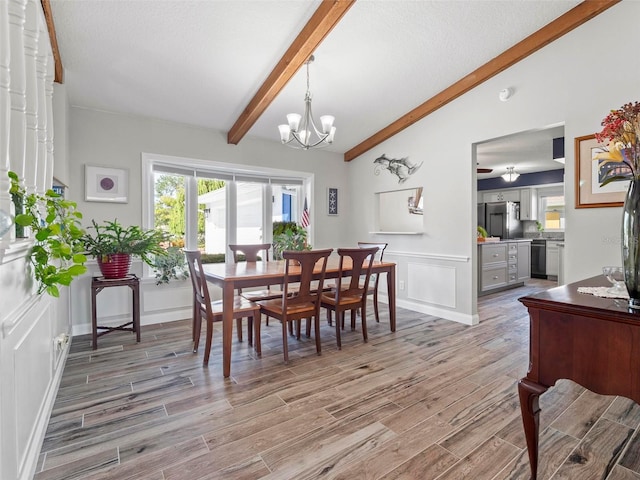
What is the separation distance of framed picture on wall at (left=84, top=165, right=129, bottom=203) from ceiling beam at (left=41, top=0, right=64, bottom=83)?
915 millimetres

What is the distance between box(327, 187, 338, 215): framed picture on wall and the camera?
5387mm

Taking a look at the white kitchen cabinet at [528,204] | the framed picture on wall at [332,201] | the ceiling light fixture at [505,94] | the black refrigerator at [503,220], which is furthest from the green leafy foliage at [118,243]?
the white kitchen cabinet at [528,204]

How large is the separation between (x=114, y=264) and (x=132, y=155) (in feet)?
4.38

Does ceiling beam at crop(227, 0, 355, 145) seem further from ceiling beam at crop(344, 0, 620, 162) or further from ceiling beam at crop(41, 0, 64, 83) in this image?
ceiling beam at crop(344, 0, 620, 162)

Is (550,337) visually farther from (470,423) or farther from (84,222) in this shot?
(84,222)

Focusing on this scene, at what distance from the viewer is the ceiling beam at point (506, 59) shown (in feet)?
9.20

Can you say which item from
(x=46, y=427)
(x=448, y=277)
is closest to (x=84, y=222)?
(x=46, y=427)

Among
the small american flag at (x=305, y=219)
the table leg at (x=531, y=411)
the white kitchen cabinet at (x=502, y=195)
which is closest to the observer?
the table leg at (x=531, y=411)

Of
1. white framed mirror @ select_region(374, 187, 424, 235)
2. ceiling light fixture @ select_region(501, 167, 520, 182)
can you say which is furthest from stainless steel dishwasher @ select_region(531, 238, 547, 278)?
white framed mirror @ select_region(374, 187, 424, 235)

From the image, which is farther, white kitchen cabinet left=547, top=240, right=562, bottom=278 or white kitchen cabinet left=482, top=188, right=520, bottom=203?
white kitchen cabinet left=482, top=188, right=520, bottom=203

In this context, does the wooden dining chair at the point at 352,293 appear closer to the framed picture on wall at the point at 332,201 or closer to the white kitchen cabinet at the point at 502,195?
the framed picture on wall at the point at 332,201

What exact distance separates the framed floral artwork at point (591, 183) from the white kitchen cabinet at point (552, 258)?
437 centimetres

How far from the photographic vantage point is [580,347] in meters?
1.25

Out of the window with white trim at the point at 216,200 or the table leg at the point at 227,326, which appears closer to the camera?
the table leg at the point at 227,326
